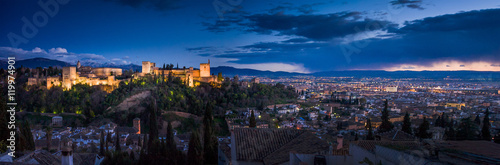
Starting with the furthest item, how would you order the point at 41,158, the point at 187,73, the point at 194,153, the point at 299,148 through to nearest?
the point at 187,73
the point at 194,153
the point at 41,158
the point at 299,148

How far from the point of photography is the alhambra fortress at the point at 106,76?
155ft

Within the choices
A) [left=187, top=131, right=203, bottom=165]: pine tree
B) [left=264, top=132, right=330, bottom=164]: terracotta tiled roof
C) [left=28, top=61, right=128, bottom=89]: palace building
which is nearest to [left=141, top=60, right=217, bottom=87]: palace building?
[left=28, top=61, right=128, bottom=89]: palace building

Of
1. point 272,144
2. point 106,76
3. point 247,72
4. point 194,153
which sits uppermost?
point 247,72

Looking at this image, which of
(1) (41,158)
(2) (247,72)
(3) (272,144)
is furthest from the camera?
(2) (247,72)

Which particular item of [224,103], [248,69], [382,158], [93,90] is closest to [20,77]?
[93,90]

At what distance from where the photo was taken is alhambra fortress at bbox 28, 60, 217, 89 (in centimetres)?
4728

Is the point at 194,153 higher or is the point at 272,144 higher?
the point at 272,144

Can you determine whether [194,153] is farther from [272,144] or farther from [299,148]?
[299,148]

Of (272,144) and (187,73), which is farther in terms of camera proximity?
(187,73)

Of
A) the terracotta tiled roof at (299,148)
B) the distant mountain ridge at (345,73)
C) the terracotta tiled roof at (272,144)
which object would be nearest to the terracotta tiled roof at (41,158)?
the terracotta tiled roof at (272,144)

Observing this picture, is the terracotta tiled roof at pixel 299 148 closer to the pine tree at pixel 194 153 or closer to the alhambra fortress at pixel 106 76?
the pine tree at pixel 194 153

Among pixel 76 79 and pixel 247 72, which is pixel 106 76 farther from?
pixel 247 72

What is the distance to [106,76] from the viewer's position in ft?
A: 169

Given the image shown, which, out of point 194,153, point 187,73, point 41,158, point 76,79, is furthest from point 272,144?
point 76,79
